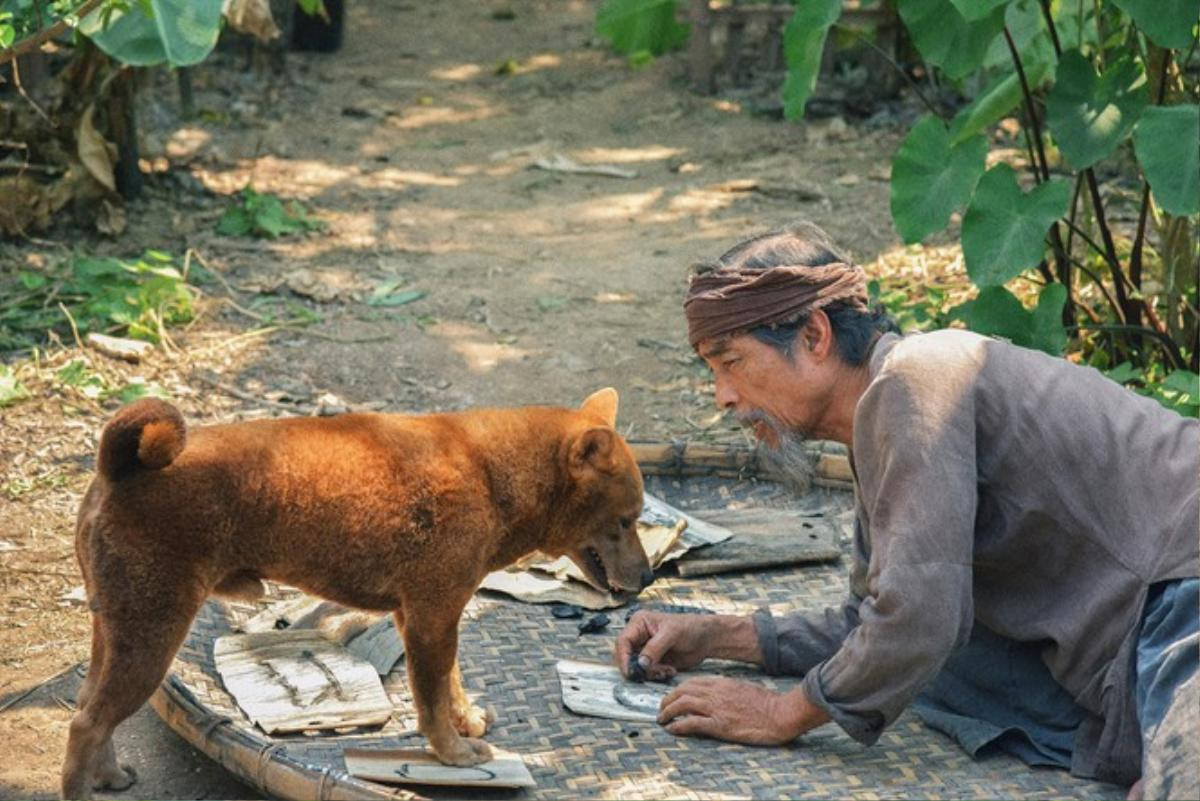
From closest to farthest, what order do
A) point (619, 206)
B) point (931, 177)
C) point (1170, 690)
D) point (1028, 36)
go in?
point (1170, 690) < point (931, 177) < point (1028, 36) < point (619, 206)

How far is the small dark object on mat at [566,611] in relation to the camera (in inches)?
206

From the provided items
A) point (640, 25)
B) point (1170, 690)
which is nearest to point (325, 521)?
point (1170, 690)

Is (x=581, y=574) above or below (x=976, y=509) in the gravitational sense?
below

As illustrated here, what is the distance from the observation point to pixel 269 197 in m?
9.80

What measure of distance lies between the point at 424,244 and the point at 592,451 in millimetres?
5280

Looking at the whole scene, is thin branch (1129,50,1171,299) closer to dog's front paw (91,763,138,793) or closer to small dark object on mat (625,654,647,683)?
small dark object on mat (625,654,647,683)

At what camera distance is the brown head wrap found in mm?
4004

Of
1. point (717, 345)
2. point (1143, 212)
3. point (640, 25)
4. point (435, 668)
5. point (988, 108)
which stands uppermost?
point (640, 25)

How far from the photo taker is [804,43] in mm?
6402

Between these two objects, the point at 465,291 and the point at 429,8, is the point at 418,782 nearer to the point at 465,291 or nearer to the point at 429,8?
the point at 465,291

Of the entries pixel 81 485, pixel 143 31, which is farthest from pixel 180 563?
pixel 143 31

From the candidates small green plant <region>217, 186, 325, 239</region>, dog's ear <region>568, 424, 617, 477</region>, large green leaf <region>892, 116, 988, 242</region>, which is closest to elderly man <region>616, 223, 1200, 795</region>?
dog's ear <region>568, 424, 617, 477</region>

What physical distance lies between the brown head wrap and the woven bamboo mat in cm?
105

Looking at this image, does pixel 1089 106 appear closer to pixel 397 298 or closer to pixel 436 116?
pixel 397 298
